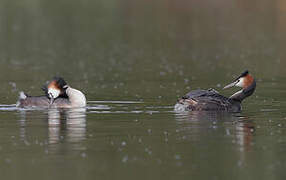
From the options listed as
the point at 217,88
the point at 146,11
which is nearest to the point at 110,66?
the point at 217,88

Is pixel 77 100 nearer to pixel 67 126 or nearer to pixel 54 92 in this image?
pixel 54 92

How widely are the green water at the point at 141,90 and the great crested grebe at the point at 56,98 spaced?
0.47m

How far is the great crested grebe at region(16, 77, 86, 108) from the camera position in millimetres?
21844

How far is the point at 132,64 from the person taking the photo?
109ft

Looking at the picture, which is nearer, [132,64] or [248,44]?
[132,64]

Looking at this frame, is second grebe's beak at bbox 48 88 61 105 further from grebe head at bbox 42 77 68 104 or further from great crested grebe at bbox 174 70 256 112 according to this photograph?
great crested grebe at bbox 174 70 256 112

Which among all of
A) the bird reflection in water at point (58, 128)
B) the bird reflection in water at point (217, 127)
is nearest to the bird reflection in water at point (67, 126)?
the bird reflection in water at point (58, 128)

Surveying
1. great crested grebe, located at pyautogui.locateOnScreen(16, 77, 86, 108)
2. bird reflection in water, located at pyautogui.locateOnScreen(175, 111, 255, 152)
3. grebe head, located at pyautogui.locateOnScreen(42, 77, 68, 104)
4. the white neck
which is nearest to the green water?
bird reflection in water, located at pyautogui.locateOnScreen(175, 111, 255, 152)

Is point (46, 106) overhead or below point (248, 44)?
below

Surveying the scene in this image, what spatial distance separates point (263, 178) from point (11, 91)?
43.8 ft

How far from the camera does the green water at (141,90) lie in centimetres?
1423

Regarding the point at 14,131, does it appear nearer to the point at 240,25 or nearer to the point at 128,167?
the point at 128,167

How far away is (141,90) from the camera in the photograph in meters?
25.1

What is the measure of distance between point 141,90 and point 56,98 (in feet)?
11.6
